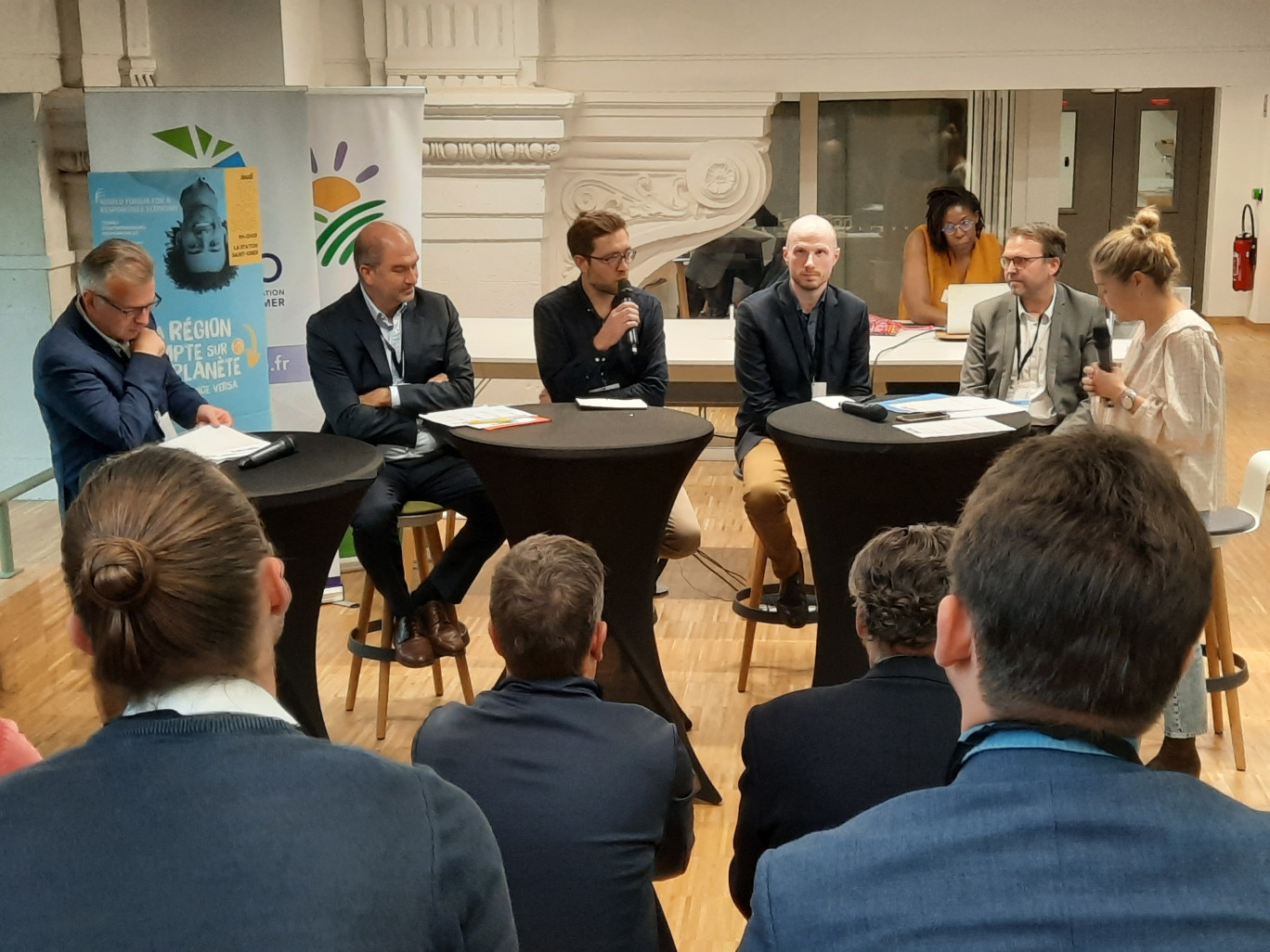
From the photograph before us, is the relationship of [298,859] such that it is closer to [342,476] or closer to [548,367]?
[342,476]

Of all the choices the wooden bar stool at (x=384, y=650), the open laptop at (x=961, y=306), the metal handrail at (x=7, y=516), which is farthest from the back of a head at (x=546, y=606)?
the open laptop at (x=961, y=306)

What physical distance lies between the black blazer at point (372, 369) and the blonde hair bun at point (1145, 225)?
75.6 inches

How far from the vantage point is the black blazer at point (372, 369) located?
3.92 meters

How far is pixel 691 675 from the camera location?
416 centimetres

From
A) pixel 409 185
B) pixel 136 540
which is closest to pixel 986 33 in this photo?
pixel 409 185

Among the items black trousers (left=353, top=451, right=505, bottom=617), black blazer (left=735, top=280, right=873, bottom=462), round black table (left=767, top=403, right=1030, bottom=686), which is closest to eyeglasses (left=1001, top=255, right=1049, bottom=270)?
black blazer (left=735, top=280, right=873, bottom=462)

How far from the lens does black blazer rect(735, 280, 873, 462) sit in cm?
421

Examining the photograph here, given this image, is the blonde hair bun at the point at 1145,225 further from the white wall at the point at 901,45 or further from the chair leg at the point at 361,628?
the white wall at the point at 901,45

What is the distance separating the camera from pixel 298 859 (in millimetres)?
1006

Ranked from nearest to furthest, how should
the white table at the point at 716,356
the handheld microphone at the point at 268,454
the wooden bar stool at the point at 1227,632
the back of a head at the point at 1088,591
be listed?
the back of a head at the point at 1088,591
the handheld microphone at the point at 268,454
the wooden bar stool at the point at 1227,632
the white table at the point at 716,356

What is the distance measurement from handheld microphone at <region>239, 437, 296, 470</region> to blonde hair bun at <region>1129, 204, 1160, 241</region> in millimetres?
2161

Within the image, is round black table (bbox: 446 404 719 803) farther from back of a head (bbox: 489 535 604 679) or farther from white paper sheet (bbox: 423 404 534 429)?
back of a head (bbox: 489 535 604 679)

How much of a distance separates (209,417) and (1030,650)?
3.04 m

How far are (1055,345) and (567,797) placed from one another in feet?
9.20
